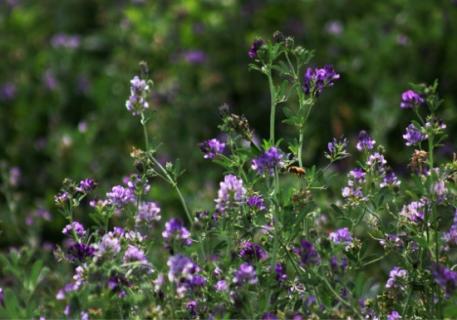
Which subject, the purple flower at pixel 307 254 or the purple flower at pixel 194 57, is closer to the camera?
the purple flower at pixel 307 254

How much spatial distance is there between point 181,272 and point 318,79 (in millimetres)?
589

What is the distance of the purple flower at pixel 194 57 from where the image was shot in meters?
5.05

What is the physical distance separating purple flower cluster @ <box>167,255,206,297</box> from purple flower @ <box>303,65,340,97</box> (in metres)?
0.54

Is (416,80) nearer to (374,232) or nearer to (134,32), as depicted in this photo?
(134,32)

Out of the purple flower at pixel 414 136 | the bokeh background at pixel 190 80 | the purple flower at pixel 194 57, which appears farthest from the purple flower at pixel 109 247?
the purple flower at pixel 194 57

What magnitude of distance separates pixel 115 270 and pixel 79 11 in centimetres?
483

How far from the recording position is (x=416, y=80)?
476 cm

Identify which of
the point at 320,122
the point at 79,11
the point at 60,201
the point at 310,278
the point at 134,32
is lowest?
the point at 310,278

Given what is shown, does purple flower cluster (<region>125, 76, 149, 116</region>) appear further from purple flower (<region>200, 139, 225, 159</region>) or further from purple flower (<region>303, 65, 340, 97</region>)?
purple flower (<region>303, 65, 340, 97</region>)

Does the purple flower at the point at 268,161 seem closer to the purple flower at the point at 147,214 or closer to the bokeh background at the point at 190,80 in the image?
the purple flower at the point at 147,214

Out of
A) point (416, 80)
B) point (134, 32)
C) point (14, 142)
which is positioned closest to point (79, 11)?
point (134, 32)

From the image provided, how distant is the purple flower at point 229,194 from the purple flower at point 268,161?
3.2 inches

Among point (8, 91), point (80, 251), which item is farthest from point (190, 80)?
point (80, 251)

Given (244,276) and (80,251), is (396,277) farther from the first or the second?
(80,251)
